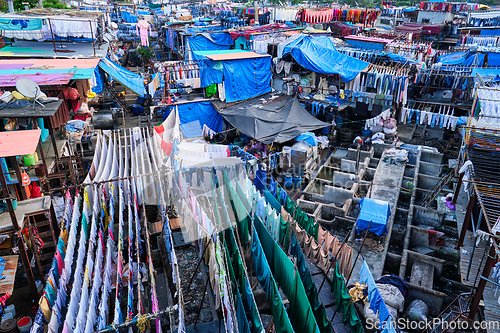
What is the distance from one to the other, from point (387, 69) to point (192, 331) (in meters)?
22.8

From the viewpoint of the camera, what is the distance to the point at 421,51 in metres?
30.7

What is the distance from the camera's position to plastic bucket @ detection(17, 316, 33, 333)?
874 centimetres

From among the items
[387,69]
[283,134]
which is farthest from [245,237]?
[387,69]

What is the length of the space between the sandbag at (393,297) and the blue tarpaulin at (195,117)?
15844 mm

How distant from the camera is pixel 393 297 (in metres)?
11.6

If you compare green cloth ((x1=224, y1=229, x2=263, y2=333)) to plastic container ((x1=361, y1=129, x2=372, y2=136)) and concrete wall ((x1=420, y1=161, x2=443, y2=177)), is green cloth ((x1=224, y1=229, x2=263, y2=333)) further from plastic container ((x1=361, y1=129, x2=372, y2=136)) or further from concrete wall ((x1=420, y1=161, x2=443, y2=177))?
plastic container ((x1=361, y1=129, x2=372, y2=136))

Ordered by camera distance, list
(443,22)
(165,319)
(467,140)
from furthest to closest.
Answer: (443,22) → (467,140) → (165,319)

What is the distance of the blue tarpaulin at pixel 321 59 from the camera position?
2391 centimetres

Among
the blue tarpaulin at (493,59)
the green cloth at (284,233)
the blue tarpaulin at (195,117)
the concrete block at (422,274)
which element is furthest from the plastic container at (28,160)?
the blue tarpaulin at (493,59)

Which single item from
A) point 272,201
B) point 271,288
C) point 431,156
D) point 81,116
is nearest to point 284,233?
point 272,201

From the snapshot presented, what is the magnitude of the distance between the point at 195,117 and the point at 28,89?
13.7 m

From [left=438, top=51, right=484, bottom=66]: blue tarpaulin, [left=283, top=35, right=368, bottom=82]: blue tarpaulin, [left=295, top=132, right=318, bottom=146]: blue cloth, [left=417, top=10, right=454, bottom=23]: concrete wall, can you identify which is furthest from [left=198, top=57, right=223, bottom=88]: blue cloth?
[left=417, top=10, right=454, bottom=23]: concrete wall

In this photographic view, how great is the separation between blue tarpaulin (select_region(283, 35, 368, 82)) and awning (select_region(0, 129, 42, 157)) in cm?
1981

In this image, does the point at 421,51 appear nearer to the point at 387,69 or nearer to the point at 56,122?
the point at 387,69
